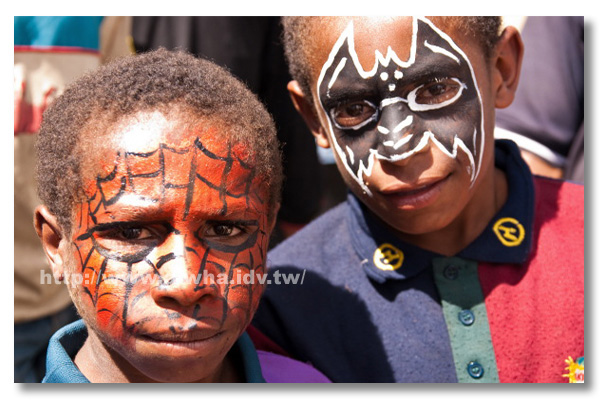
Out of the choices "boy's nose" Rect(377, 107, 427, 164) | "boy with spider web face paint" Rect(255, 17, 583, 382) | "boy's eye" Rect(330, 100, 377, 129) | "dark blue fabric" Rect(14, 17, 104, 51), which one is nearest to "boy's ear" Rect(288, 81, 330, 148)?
"boy with spider web face paint" Rect(255, 17, 583, 382)

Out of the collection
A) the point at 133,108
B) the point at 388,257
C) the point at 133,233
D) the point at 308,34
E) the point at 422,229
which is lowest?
the point at 388,257

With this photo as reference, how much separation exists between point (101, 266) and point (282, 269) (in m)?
0.71

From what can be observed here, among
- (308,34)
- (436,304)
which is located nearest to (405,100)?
(308,34)

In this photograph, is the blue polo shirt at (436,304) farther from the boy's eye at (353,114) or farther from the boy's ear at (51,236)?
the boy's ear at (51,236)

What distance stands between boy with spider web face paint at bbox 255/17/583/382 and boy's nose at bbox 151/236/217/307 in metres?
0.60

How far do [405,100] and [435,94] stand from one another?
0.09 meters

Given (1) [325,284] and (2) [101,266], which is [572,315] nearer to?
(1) [325,284]

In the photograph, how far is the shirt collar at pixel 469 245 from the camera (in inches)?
81.6

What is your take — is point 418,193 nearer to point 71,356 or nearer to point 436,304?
point 436,304

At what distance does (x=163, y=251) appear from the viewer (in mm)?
1524

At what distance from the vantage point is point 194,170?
1541 millimetres

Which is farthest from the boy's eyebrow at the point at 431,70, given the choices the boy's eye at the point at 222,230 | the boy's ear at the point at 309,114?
the boy's eye at the point at 222,230

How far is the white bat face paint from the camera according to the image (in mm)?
1844
